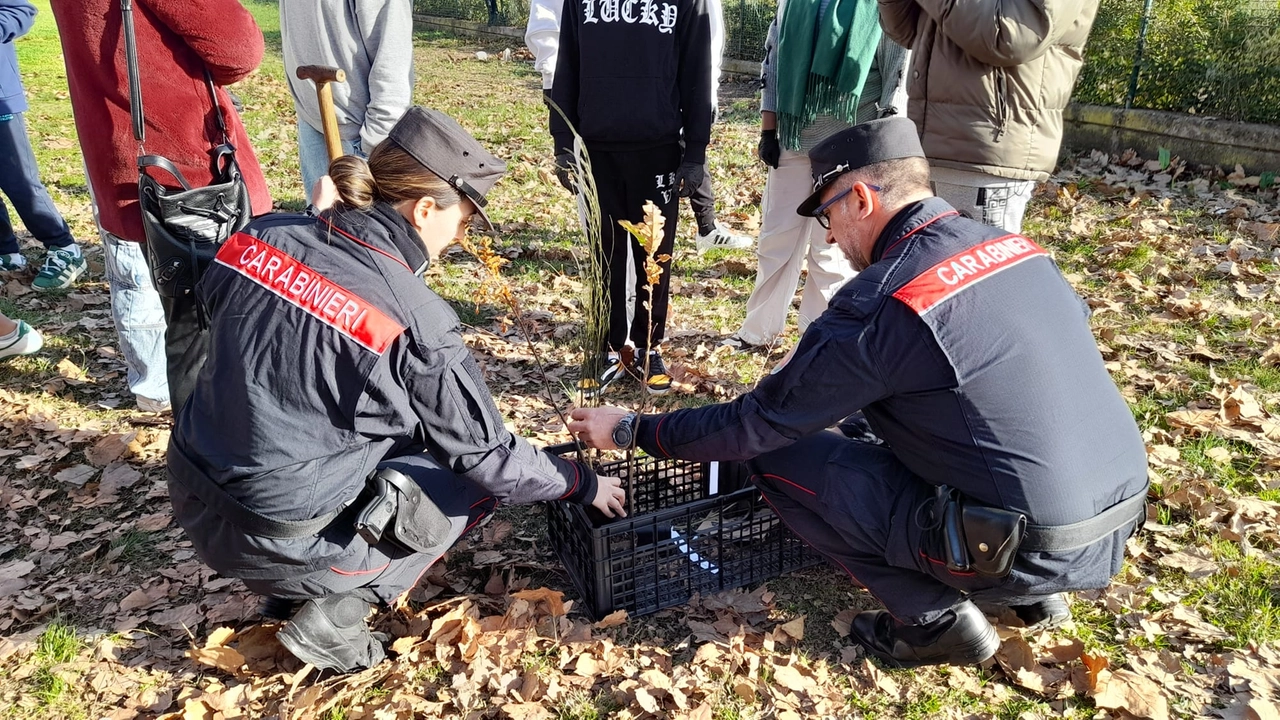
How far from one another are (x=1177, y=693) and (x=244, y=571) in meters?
2.69

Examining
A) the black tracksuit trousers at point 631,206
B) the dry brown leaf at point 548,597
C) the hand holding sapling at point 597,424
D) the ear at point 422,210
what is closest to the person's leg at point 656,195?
the black tracksuit trousers at point 631,206

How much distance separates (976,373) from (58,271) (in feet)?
18.6

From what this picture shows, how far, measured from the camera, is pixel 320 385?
2.15 meters

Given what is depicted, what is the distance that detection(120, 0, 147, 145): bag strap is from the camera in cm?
296

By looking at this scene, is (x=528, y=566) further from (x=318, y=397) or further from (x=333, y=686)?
(x=318, y=397)

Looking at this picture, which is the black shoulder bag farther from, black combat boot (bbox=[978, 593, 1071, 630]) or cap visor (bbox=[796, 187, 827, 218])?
black combat boot (bbox=[978, 593, 1071, 630])

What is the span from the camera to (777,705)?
2.43m

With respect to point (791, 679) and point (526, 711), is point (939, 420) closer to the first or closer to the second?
point (791, 679)

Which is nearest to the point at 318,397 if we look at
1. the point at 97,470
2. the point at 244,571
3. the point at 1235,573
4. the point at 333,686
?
the point at 244,571

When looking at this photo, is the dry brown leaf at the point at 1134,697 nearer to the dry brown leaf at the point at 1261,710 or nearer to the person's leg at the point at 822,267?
the dry brown leaf at the point at 1261,710

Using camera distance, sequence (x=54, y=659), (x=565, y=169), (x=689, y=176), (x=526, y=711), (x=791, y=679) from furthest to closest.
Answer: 1. (x=689, y=176)
2. (x=565, y=169)
3. (x=54, y=659)
4. (x=791, y=679)
5. (x=526, y=711)

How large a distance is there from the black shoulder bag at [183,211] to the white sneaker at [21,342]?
5.47ft

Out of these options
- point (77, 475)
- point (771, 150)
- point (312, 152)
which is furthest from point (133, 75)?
point (771, 150)

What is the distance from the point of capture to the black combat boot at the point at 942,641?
7.88ft
